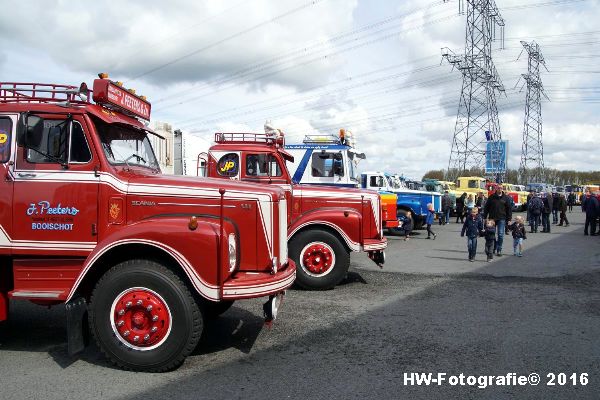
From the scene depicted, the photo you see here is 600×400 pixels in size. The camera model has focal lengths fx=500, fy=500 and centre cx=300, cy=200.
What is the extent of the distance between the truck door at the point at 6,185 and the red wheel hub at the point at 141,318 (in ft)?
4.53

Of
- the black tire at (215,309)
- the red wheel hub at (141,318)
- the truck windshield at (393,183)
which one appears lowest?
the black tire at (215,309)

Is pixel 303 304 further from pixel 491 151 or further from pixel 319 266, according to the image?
pixel 491 151

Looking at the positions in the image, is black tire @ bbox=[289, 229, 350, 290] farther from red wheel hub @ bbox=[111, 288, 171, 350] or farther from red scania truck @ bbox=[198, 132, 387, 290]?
red wheel hub @ bbox=[111, 288, 171, 350]

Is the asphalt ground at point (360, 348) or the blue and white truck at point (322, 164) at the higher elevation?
the blue and white truck at point (322, 164)

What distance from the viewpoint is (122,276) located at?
4.52m

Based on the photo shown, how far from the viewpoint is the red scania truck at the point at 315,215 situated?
27.3ft

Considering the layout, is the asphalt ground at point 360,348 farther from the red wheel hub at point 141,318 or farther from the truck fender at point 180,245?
the truck fender at point 180,245

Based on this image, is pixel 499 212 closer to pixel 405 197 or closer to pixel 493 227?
pixel 493 227

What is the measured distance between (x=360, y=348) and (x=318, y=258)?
3.11m

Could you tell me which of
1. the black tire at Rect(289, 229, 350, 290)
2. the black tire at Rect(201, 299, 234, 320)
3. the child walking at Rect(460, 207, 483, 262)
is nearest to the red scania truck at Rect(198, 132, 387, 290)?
the black tire at Rect(289, 229, 350, 290)

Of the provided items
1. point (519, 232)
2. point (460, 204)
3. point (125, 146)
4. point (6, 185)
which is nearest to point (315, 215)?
A: point (125, 146)

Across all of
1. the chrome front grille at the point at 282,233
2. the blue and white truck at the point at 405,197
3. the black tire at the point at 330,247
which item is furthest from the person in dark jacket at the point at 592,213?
the chrome front grille at the point at 282,233

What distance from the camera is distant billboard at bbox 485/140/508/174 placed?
138ft

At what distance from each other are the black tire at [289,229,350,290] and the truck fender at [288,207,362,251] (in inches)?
4.2
